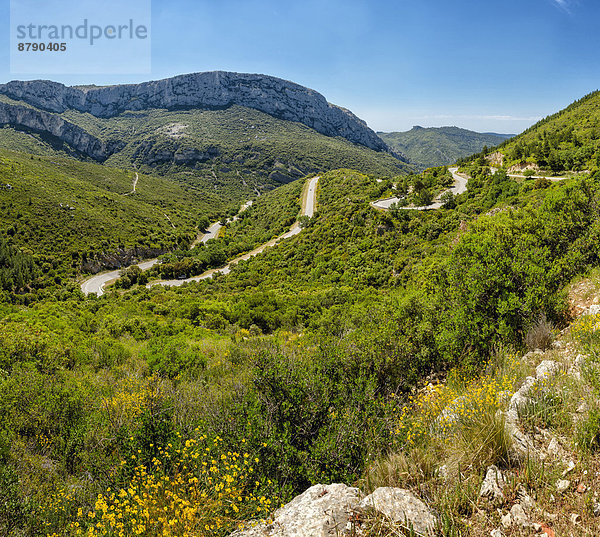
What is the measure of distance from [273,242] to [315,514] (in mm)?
60086

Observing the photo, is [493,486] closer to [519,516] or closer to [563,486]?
[519,516]

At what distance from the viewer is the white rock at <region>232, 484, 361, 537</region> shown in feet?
9.20

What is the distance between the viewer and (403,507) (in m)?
2.78

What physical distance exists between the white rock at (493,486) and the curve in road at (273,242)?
53.7m

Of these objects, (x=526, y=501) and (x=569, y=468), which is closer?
(x=526, y=501)

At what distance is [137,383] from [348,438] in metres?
5.62

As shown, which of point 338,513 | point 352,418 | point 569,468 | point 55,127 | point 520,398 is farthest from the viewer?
point 55,127

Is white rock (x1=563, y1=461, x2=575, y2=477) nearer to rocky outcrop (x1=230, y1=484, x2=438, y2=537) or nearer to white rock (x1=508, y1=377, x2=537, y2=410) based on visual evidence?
white rock (x1=508, y1=377, x2=537, y2=410)

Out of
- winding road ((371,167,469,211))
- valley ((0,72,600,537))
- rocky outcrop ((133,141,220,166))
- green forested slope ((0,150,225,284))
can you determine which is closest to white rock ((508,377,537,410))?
valley ((0,72,600,537))

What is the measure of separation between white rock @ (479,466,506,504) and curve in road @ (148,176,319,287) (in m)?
53.7

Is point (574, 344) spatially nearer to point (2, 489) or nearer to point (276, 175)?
point (2, 489)

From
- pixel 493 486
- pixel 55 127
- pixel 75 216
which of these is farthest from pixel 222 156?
pixel 493 486

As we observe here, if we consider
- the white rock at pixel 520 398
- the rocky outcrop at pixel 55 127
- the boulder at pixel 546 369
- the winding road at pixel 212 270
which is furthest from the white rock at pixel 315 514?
the rocky outcrop at pixel 55 127

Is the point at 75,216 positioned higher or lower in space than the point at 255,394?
higher
